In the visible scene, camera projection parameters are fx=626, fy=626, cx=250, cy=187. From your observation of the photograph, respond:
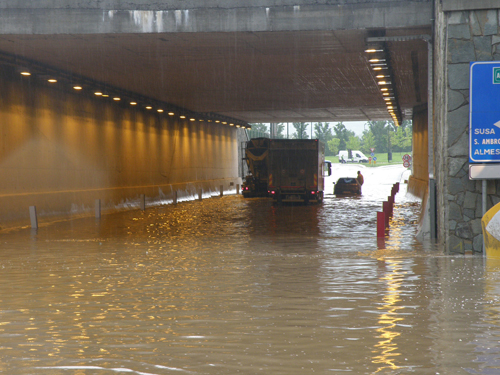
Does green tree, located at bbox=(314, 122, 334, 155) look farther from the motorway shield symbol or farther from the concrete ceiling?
the motorway shield symbol

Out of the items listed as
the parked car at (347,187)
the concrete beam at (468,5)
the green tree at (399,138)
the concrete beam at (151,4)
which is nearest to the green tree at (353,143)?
the green tree at (399,138)

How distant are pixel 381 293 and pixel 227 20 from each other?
29.0ft

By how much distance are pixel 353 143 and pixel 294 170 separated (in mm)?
138950

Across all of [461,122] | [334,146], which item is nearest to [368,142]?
[334,146]

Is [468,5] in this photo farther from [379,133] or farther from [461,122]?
[379,133]

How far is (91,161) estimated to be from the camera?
26.7 meters

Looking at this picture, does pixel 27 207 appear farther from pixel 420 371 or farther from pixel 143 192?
pixel 420 371

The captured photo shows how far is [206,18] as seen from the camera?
1542 centimetres

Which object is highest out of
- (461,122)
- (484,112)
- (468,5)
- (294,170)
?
(468,5)

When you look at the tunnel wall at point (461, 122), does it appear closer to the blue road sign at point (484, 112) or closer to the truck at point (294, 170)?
the blue road sign at point (484, 112)

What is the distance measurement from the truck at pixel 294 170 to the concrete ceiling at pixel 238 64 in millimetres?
2454

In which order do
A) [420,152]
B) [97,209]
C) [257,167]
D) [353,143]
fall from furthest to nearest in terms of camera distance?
[353,143] → [257,167] → [420,152] → [97,209]

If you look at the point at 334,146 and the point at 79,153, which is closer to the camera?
the point at 79,153

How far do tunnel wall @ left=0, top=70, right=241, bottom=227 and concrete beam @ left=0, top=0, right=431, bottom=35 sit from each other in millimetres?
5303
